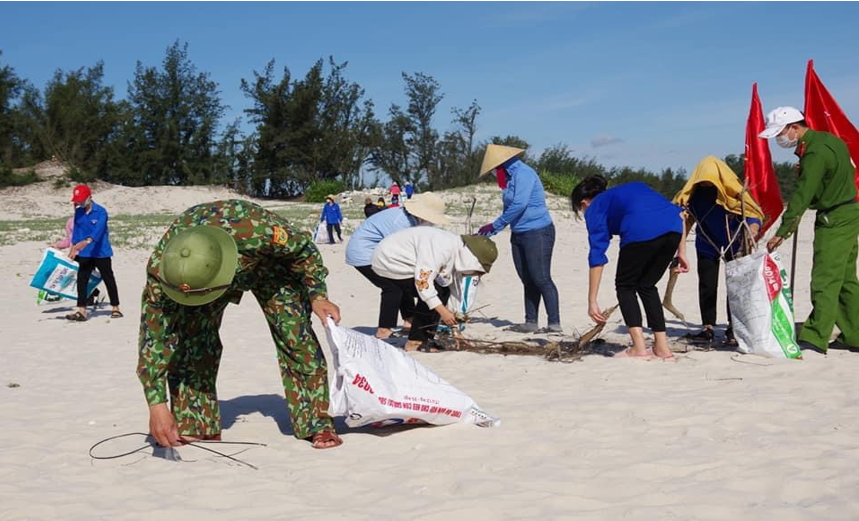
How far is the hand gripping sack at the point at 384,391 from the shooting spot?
402 cm

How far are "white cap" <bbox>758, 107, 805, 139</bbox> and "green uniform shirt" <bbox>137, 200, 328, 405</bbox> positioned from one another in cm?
371

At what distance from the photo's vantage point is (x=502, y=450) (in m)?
3.89

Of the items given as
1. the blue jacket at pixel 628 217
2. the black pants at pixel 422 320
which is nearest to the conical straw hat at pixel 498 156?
the black pants at pixel 422 320

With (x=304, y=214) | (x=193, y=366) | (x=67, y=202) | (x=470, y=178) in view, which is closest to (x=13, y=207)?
(x=67, y=202)

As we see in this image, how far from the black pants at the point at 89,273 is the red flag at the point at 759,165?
7010mm

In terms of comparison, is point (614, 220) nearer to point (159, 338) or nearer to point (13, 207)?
point (159, 338)

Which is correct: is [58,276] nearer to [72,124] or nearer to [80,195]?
[80,195]

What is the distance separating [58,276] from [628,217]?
741 cm

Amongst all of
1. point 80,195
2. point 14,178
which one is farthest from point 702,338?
point 14,178

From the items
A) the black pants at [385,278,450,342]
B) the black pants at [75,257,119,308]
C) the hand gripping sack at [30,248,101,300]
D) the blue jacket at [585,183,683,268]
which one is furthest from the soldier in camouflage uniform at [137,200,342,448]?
the hand gripping sack at [30,248,101,300]

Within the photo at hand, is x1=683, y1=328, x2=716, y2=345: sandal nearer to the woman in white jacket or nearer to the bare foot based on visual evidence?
the bare foot

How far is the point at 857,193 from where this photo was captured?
19.1ft

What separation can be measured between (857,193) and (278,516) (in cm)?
485

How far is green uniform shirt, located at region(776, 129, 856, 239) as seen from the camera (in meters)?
5.65
